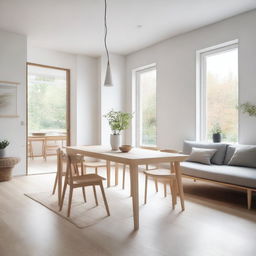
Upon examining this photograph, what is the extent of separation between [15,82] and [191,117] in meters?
3.48

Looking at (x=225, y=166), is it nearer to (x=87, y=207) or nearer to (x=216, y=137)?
(x=216, y=137)

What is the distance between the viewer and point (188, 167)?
13.8 feet

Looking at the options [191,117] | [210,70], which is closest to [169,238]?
[191,117]

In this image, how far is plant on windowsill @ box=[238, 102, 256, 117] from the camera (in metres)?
4.16

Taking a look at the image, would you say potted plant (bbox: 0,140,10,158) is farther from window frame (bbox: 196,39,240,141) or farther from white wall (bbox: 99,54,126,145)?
window frame (bbox: 196,39,240,141)

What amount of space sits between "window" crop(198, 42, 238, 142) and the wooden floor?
1.47 meters

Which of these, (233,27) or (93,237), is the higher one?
(233,27)

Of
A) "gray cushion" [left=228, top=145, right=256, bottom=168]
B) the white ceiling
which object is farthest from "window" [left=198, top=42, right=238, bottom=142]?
"gray cushion" [left=228, top=145, right=256, bottom=168]

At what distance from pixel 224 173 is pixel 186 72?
2409 mm

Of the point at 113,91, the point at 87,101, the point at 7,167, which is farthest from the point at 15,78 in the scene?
the point at 113,91

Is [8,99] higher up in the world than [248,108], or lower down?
higher up

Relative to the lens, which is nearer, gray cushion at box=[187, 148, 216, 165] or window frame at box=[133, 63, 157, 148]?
gray cushion at box=[187, 148, 216, 165]

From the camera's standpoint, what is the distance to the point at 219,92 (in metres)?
4.98

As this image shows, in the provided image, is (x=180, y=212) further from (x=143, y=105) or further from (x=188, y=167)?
(x=143, y=105)
